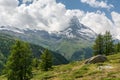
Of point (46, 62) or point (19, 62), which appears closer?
point (19, 62)

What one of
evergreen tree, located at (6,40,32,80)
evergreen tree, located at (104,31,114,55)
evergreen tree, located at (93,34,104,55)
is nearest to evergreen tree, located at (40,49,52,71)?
evergreen tree, located at (6,40,32,80)

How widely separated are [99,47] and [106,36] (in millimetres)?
6055

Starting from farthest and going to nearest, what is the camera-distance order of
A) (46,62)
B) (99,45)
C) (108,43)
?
(99,45)
(108,43)
(46,62)

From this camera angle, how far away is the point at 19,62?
56219 mm

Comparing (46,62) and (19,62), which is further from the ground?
(46,62)

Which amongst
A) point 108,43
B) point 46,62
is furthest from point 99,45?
point 46,62

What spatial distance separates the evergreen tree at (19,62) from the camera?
56.2 meters

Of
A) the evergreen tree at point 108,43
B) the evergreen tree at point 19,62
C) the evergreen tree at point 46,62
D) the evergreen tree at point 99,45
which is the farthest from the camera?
the evergreen tree at point 99,45

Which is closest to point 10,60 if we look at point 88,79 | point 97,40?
point 88,79

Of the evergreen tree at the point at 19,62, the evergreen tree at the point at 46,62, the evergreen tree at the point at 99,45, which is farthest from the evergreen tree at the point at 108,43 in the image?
the evergreen tree at the point at 19,62

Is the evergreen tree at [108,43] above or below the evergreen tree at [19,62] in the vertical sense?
above

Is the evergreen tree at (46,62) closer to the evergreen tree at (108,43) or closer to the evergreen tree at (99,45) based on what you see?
the evergreen tree at (99,45)

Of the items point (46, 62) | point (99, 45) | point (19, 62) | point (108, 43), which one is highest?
point (108, 43)

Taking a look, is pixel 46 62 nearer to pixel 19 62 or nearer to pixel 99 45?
pixel 19 62
